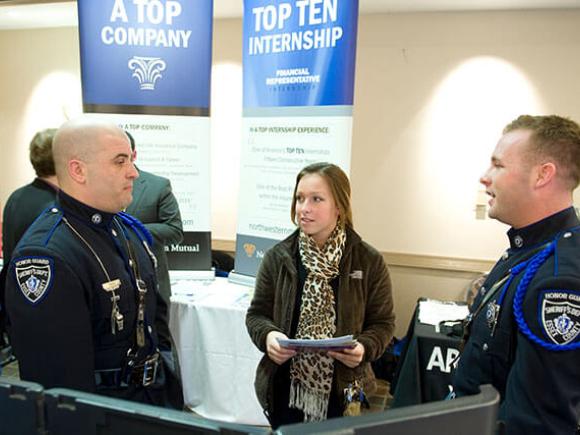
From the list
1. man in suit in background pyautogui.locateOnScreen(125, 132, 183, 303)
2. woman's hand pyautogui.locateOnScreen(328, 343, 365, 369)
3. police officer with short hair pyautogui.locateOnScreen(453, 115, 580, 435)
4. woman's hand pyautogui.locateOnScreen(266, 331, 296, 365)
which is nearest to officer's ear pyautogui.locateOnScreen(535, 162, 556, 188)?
police officer with short hair pyautogui.locateOnScreen(453, 115, 580, 435)

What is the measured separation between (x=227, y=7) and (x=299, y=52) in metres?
1.70

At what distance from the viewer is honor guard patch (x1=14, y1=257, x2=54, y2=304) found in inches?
43.8

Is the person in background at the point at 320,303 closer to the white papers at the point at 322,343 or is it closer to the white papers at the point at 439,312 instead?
the white papers at the point at 322,343

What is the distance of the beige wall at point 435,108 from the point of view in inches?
138

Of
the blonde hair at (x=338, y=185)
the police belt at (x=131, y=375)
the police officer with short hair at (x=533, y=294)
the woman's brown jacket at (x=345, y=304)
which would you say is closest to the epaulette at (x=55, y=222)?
the police belt at (x=131, y=375)

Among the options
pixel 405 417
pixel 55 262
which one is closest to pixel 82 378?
pixel 55 262

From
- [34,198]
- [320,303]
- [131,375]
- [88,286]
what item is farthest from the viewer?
[34,198]

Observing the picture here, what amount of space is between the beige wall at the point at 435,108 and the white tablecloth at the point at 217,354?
184cm

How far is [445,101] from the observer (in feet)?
12.2

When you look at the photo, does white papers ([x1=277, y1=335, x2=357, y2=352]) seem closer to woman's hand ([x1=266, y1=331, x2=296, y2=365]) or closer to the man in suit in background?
woman's hand ([x1=266, y1=331, x2=296, y2=365])

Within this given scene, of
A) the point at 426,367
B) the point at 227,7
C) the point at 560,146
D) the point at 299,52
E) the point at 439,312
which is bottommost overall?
the point at 426,367

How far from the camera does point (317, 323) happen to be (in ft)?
5.14

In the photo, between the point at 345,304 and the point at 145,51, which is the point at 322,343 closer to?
the point at 345,304

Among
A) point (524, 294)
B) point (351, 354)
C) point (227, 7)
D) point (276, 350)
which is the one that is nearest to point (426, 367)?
point (351, 354)
